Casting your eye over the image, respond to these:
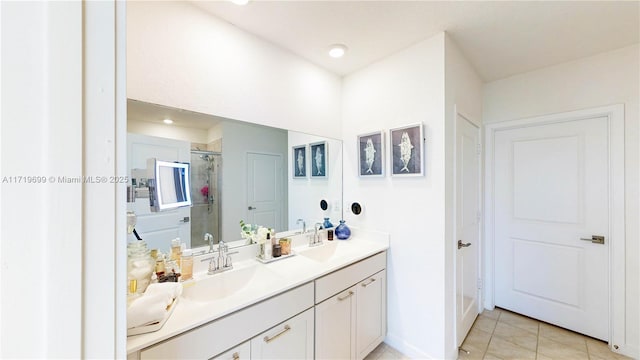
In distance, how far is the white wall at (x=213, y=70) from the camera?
1.31 meters

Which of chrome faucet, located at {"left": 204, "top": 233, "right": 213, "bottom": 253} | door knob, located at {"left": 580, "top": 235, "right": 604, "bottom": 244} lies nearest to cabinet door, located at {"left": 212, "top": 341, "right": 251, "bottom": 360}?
chrome faucet, located at {"left": 204, "top": 233, "right": 213, "bottom": 253}

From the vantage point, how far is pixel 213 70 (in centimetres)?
157

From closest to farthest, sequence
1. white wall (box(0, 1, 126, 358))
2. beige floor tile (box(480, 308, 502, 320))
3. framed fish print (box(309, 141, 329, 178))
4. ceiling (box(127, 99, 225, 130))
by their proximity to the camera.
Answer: white wall (box(0, 1, 126, 358)) → ceiling (box(127, 99, 225, 130)) → framed fish print (box(309, 141, 329, 178)) → beige floor tile (box(480, 308, 502, 320))

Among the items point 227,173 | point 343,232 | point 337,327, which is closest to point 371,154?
point 343,232

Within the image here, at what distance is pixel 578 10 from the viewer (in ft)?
5.03

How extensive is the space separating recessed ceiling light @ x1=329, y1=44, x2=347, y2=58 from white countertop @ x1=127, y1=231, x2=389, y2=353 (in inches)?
62.4

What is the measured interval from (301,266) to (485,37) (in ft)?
7.15

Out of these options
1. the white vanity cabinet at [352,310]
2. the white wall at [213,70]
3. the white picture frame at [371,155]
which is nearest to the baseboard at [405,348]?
A: the white vanity cabinet at [352,310]

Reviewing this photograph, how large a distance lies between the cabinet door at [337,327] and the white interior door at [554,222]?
1.96 meters

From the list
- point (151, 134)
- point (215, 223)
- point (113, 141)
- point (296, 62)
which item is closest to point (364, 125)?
point (296, 62)

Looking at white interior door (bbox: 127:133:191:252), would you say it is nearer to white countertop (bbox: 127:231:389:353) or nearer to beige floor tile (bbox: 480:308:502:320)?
white countertop (bbox: 127:231:389:353)

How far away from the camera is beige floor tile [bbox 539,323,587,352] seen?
81.7 inches

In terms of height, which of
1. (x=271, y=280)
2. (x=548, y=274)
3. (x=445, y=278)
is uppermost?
(x=271, y=280)

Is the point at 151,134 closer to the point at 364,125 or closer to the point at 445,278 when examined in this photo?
the point at 364,125
